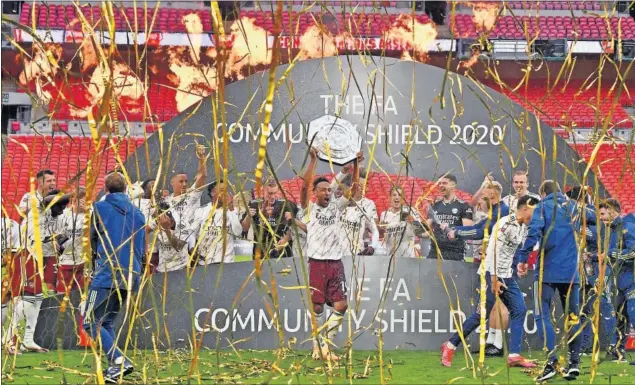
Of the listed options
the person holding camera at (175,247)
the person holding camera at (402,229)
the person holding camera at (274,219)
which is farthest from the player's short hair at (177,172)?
the person holding camera at (402,229)

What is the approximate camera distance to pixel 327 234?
8.49 m

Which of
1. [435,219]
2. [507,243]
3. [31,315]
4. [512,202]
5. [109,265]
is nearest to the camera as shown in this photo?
[109,265]

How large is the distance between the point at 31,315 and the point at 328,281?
8.81 ft

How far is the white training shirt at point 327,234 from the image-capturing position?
8477 mm

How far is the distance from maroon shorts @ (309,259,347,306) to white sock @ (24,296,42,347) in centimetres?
247

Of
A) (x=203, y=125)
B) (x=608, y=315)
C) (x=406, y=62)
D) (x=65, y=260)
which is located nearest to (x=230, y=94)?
(x=203, y=125)

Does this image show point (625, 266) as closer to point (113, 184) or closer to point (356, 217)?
point (356, 217)

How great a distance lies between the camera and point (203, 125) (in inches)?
372

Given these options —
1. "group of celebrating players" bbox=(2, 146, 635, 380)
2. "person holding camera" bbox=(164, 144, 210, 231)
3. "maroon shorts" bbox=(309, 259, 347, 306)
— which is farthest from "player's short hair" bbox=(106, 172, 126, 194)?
"maroon shorts" bbox=(309, 259, 347, 306)

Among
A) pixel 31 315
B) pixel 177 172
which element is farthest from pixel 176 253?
pixel 31 315

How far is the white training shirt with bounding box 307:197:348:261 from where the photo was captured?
848 cm

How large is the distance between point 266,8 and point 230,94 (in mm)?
17997

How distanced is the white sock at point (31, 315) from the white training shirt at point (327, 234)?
8.20 feet

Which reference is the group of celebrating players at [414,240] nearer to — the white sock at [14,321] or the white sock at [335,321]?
the white sock at [335,321]
